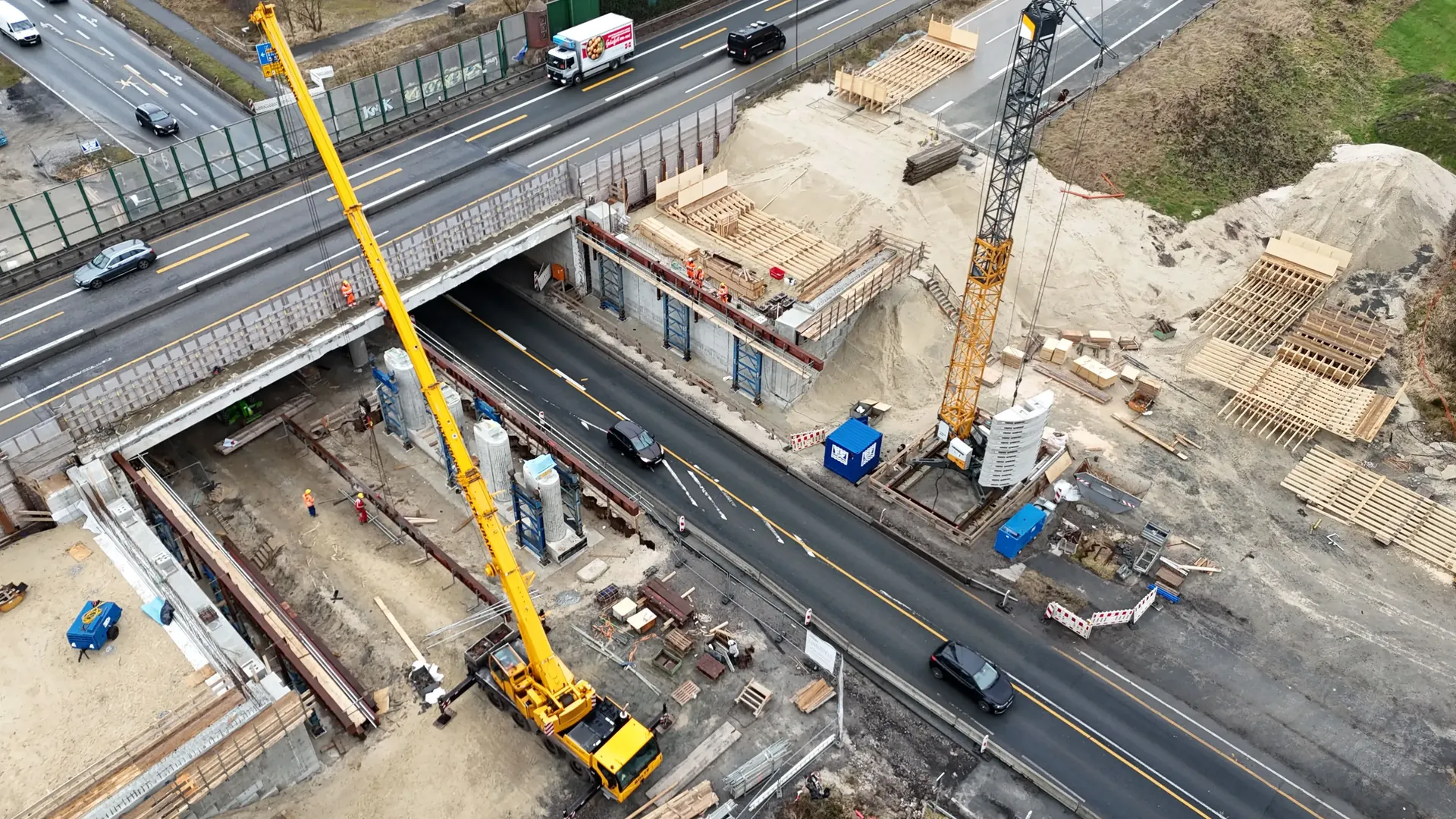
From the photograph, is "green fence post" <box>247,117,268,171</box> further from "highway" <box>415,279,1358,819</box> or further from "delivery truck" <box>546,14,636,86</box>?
"delivery truck" <box>546,14,636,86</box>

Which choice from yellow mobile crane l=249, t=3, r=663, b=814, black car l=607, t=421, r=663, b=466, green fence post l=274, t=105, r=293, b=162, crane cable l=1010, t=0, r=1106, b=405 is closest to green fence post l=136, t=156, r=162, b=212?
green fence post l=274, t=105, r=293, b=162

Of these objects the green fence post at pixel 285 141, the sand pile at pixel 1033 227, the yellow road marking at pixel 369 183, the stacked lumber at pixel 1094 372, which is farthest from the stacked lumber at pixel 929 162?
the green fence post at pixel 285 141

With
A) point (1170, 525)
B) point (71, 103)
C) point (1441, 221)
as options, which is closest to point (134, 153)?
point (71, 103)

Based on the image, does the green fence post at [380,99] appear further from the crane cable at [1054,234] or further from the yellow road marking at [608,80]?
the crane cable at [1054,234]

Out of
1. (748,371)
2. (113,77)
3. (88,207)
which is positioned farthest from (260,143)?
(748,371)

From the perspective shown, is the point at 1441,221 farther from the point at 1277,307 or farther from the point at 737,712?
the point at 737,712

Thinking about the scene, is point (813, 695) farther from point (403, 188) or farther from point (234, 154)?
point (234, 154)

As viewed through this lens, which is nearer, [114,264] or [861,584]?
[861,584]
